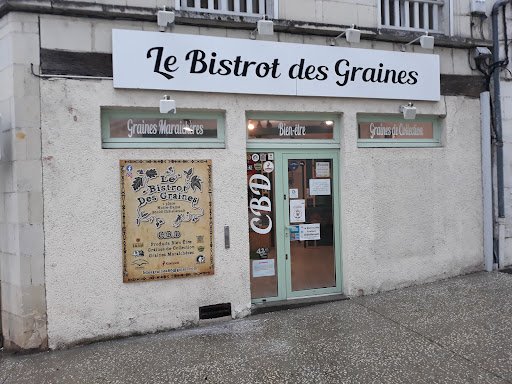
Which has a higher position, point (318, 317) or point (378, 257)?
point (378, 257)

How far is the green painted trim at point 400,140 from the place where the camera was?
260 inches

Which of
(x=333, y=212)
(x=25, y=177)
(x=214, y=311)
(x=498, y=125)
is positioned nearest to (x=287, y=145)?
(x=333, y=212)

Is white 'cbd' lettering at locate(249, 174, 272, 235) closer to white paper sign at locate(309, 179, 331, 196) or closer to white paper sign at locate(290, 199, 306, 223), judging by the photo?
white paper sign at locate(290, 199, 306, 223)

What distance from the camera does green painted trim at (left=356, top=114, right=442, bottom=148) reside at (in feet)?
21.6

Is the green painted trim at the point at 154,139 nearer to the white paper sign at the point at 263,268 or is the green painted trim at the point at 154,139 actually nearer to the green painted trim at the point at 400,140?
the white paper sign at the point at 263,268

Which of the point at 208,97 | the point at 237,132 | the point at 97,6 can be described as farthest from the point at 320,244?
the point at 97,6

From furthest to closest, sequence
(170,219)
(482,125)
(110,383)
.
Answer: (482,125), (170,219), (110,383)

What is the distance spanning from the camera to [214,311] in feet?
19.0

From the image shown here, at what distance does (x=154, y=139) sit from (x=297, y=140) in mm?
1882

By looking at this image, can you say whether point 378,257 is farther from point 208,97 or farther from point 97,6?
point 97,6

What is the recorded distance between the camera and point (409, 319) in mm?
5457

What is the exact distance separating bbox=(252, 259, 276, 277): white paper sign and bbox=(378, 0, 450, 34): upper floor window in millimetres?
3734

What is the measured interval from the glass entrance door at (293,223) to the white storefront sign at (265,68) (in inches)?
35.7

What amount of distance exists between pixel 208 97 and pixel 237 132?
55cm
